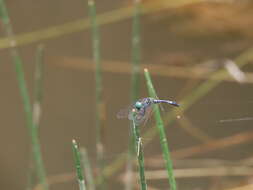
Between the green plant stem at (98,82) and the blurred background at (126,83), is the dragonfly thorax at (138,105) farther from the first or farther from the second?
the blurred background at (126,83)

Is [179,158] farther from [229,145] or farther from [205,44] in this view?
[205,44]

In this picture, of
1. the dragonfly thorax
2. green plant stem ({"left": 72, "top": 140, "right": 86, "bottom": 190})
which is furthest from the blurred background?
green plant stem ({"left": 72, "top": 140, "right": 86, "bottom": 190})

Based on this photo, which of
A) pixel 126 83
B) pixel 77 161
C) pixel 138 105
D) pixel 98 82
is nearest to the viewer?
pixel 77 161

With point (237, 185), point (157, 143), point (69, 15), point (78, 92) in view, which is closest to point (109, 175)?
point (157, 143)

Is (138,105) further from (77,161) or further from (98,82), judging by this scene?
(77,161)

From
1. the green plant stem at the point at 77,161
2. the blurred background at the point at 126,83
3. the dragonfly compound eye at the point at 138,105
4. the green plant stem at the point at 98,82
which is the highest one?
the blurred background at the point at 126,83

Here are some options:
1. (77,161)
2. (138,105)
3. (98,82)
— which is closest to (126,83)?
(98,82)

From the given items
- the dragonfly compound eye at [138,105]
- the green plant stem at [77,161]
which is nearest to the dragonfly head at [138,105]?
the dragonfly compound eye at [138,105]

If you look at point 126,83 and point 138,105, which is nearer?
point 138,105

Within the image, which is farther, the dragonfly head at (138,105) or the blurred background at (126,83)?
the blurred background at (126,83)
